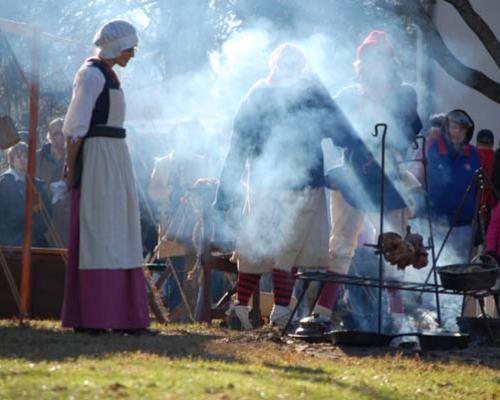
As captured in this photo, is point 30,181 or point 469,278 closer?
point 469,278

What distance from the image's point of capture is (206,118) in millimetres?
14617

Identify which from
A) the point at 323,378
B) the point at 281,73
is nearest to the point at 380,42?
the point at 281,73

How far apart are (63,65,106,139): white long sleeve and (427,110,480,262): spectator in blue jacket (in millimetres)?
3751

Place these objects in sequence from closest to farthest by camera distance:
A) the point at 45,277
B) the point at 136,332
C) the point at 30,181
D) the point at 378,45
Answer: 1. the point at 136,332
2. the point at 30,181
3. the point at 378,45
4. the point at 45,277

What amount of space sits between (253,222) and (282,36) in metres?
7.07

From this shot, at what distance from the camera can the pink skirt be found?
28.6 ft

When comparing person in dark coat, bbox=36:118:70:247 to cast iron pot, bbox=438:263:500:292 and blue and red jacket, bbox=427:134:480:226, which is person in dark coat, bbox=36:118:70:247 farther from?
cast iron pot, bbox=438:263:500:292

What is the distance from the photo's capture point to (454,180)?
11.4 meters

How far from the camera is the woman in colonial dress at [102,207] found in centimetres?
871

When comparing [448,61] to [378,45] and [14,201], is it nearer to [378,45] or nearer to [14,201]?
[378,45]

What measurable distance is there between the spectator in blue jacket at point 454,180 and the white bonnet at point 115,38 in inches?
142

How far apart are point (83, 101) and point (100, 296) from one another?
4.21 ft

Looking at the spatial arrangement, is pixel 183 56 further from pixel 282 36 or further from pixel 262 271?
pixel 262 271

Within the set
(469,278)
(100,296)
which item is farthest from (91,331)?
(469,278)
